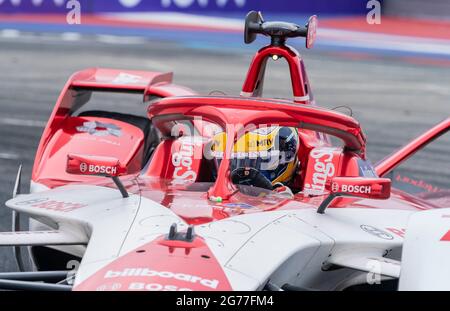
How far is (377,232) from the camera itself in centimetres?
516

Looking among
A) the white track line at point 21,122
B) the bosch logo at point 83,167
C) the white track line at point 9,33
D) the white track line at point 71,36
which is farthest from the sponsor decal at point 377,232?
the white track line at point 9,33

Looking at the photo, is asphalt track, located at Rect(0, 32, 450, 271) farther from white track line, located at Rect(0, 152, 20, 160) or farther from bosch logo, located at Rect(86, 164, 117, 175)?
bosch logo, located at Rect(86, 164, 117, 175)

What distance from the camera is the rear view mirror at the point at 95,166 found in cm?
508

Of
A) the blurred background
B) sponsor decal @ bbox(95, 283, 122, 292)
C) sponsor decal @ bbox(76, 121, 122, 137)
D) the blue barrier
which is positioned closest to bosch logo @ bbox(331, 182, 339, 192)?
sponsor decal @ bbox(95, 283, 122, 292)

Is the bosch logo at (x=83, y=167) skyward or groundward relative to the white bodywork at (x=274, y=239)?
skyward

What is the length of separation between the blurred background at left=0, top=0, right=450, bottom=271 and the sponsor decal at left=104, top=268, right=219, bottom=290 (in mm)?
4237

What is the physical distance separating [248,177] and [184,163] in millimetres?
563

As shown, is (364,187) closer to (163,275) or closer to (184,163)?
(163,275)

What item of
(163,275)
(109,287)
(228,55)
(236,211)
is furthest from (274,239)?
(228,55)

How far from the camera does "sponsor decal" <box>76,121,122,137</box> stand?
7135 mm

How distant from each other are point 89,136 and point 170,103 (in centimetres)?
141

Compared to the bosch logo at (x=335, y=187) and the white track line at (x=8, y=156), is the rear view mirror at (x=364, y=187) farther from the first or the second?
the white track line at (x=8, y=156)

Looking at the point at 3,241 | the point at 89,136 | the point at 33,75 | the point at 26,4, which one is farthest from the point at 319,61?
the point at 3,241

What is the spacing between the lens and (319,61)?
1788 cm
